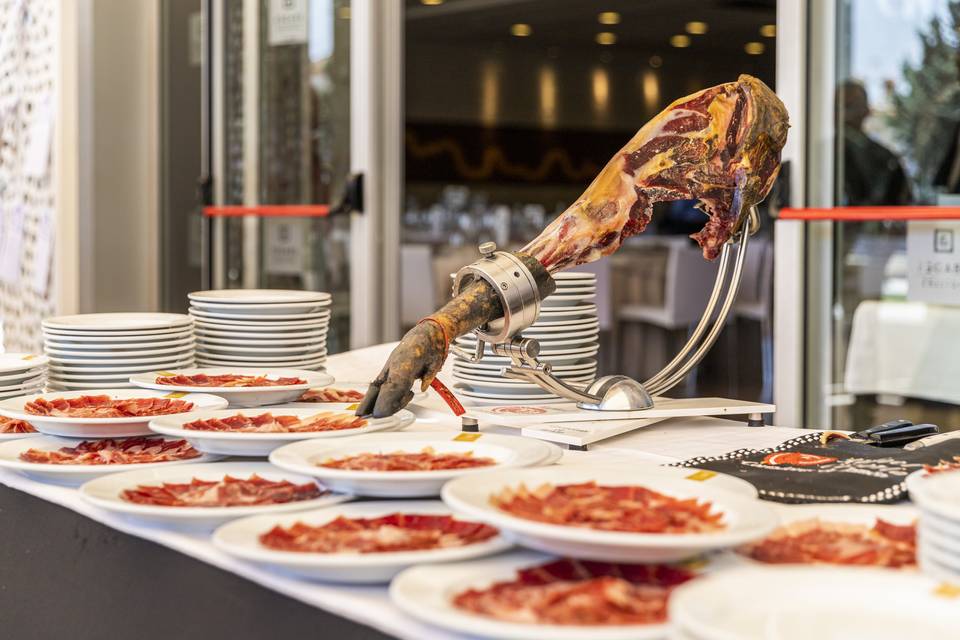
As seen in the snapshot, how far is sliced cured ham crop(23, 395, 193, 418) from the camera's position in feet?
5.05

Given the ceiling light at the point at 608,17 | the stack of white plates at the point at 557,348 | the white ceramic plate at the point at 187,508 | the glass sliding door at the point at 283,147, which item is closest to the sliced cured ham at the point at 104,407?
the white ceramic plate at the point at 187,508

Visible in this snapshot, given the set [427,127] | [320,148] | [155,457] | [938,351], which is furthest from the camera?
[427,127]

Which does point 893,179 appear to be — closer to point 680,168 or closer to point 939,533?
point 680,168

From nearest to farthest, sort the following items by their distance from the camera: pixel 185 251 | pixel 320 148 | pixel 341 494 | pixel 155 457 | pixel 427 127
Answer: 1. pixel 341 494
2. pixel 155 457
3. pixel 320 148
4. pixel 185 251
5. pixel 427 127

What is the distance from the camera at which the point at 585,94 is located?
1204 cm

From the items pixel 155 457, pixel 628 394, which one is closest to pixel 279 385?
pixel 155 457

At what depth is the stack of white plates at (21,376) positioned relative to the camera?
180cm

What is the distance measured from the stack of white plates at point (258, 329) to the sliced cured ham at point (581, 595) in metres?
1.18

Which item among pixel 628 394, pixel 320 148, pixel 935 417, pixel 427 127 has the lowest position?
pixel 935 417

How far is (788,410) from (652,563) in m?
2.49

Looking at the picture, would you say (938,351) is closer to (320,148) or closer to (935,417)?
(935,417)

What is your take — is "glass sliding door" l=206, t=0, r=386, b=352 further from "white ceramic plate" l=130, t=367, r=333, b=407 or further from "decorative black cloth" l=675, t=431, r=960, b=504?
"decorative black cloth" l=675, t=431, r=960, b=504

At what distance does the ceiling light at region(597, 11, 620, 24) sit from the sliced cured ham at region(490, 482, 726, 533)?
9226 mm

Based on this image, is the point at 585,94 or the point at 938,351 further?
the point at 585,94
